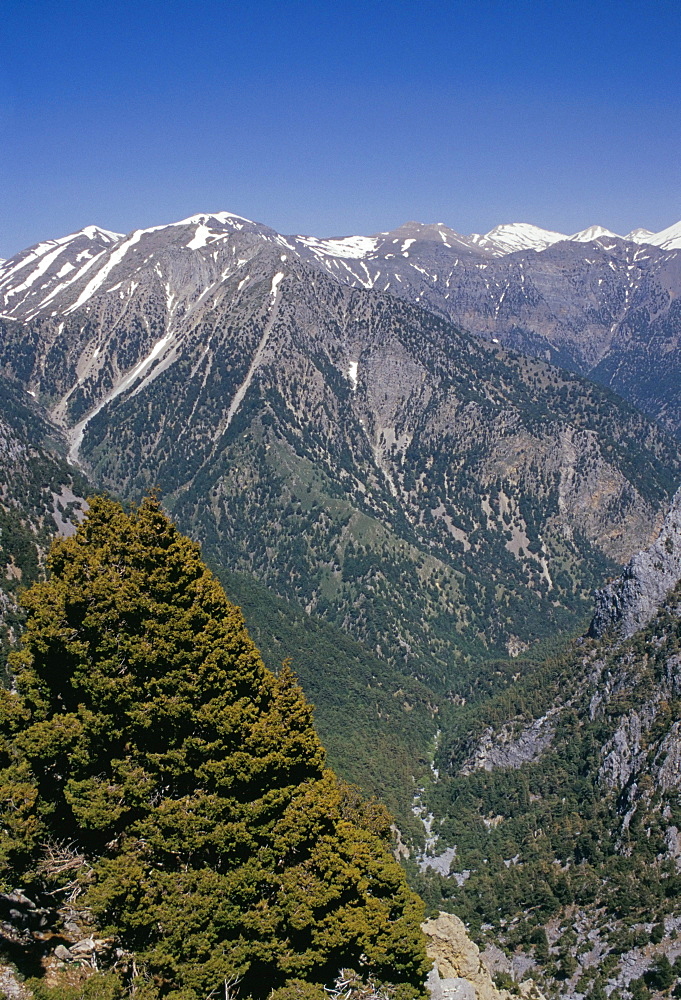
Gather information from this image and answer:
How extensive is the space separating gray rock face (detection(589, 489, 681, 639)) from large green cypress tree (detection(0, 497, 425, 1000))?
112m

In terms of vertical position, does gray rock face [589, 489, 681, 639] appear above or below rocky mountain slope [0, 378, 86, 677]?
above

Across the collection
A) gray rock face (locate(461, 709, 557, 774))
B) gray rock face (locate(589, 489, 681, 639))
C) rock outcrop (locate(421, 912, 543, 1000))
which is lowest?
rock outcrop (locate(421, 912, 543, 1000))

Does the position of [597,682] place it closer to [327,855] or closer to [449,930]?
[449,930]

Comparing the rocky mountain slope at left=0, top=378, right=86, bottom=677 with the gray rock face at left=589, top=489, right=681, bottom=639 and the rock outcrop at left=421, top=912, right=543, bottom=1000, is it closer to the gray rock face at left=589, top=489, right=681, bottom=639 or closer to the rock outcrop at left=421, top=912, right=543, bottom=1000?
the rock outcrop at left=421, top=912, right=543, bottom=1000

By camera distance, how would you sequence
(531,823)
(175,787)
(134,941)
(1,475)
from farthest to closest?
(1,475) → (531,823) → (175,787) → (134,941)

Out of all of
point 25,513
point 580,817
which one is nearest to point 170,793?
point 580,817

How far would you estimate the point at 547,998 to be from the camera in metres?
77.8

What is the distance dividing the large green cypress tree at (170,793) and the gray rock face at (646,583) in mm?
111971

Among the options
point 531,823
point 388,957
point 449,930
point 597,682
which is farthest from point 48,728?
point 597,682

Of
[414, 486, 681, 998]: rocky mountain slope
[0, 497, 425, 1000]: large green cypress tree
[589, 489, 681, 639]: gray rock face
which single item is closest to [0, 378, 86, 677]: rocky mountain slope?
[0, 497, 425, 1000]: large green cypress tree

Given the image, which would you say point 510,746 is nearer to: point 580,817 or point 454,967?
point 580,817

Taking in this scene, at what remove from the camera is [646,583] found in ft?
469

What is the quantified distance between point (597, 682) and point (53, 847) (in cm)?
12171

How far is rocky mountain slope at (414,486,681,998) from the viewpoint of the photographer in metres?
83.6
